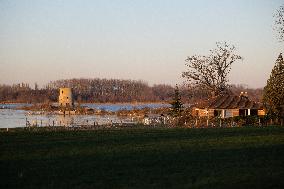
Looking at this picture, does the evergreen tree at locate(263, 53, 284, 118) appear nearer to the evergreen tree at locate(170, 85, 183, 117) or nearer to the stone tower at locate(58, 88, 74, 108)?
the evergreen tree at locate(170, 85, 183, 117)

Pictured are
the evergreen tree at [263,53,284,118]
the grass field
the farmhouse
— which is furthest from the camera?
the farmhouse

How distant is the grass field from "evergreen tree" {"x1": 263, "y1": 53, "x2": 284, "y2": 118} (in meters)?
26.3

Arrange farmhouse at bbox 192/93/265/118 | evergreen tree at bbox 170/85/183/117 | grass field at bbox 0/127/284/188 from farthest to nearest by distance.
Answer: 1. farmhouse at bbox 192/93/265/118
2. evergreen tree at bbox 170/85/183/117
3. grass field at bbox 0/127/284/188

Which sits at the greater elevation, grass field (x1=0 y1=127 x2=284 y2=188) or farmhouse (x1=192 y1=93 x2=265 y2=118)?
farmhouse (x1=192 y1=93 x2=265 y2=118)

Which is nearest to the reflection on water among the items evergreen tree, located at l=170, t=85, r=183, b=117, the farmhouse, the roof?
evergreen tree, located at l=170, t=85, r=183, b=117

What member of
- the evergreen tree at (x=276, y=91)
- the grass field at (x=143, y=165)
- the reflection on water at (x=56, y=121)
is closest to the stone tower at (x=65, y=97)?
the reflection on water at (x=56, y=121)

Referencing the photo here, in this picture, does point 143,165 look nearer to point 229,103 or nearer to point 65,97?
point 229,103

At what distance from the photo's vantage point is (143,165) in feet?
57.7

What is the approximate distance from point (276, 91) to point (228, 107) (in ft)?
29.7

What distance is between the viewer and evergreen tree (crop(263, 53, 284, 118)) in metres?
51.2

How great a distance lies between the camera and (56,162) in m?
18.6

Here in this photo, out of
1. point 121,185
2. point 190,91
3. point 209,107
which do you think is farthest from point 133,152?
point 190,91

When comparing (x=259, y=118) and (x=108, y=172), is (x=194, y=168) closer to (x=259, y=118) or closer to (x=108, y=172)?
(x=108, y=172)

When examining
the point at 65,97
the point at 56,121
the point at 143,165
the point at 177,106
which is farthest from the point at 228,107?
the point at 65,97
